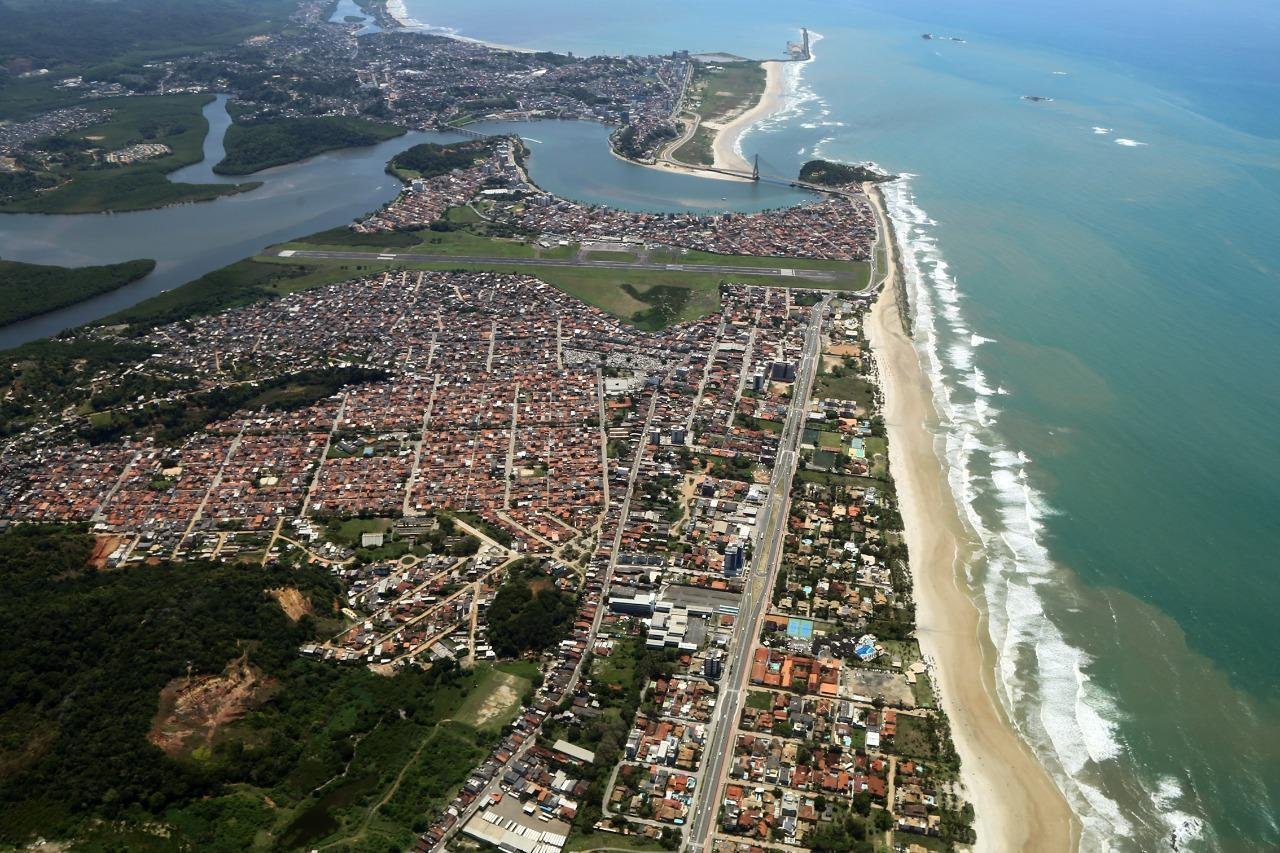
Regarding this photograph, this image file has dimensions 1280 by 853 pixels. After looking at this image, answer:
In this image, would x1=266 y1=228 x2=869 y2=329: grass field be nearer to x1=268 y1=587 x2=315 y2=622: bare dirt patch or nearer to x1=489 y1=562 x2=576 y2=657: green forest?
x1=489 y1=562 x2=576 y2=657: green forest

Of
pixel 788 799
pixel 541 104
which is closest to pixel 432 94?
pixel 541 104

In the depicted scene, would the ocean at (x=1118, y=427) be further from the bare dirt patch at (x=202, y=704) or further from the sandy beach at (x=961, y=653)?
the bare dirt patch at (x=202, y=704)

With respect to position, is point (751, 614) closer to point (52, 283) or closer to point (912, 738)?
point (912, 738)

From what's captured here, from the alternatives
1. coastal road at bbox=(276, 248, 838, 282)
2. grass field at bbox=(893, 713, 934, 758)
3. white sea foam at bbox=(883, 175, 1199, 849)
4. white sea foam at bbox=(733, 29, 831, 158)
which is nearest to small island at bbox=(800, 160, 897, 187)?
white sea foam at bbox=(733, 29, 831, 158)

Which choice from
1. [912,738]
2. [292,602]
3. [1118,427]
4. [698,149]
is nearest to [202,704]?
[292,602]

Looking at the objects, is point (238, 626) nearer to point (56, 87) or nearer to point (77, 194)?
point (77, 194)

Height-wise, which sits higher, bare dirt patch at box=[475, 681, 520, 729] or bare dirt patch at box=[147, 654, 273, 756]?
bare dirt patch at box=[147, 654, 273, 756]
